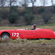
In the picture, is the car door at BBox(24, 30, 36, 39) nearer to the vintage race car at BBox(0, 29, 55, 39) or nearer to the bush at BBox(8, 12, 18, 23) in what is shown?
the vintage race car at BBox(0, 29, 55, 39)

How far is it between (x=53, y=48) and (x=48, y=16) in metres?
31.7

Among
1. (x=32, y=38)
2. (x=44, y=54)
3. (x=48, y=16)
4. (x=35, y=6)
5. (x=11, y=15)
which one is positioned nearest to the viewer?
(x=44, y=54)

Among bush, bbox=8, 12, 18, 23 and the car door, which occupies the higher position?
the car door

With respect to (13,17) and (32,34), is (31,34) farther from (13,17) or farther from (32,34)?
(13,17)

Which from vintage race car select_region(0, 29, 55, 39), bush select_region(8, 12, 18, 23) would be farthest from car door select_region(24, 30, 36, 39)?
bush select_region(8, 12, 18, 23)

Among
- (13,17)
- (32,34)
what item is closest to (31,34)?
(32,34)

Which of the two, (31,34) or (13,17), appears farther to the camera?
(13,17)

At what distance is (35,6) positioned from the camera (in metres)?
46.0

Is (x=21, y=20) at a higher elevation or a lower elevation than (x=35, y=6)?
lower

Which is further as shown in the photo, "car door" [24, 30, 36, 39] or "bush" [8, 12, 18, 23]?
"bush" [8, 12, 18, 23]

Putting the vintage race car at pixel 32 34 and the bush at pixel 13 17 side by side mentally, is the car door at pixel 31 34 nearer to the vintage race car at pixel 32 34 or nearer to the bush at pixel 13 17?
the vintage race car at pixel 32 34

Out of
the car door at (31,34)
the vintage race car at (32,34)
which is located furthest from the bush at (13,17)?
the car door at (31,34)

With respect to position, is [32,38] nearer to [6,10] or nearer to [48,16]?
[48,16]

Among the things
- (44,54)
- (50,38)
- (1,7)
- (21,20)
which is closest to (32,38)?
(50,38)
